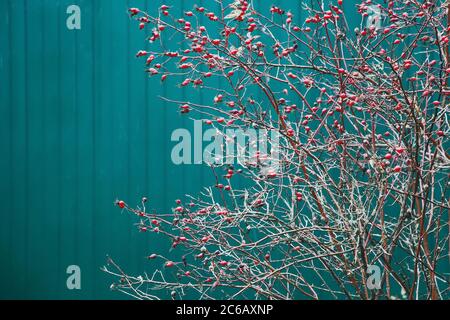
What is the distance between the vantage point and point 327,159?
3277mm

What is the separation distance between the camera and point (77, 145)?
4.93m

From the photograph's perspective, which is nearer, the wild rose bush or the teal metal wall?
the wild rose bush

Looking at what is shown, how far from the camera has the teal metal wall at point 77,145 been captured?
4.84m

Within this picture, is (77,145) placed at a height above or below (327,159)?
above

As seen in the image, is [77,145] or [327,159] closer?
[327,159]

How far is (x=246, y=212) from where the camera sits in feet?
9.39

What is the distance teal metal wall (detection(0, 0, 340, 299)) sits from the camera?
484cm

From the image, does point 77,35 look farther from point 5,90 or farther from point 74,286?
point 74,286

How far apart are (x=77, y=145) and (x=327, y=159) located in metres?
2.30

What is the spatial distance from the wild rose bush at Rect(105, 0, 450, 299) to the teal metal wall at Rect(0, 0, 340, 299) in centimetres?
21

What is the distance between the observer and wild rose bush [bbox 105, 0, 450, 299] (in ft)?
9.27

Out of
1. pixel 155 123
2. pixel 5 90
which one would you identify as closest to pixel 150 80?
pixel 155 123

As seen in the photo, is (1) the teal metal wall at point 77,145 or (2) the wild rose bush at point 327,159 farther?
(1) the teal metal wall at point 77,145

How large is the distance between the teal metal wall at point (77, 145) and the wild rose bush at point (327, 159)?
0.21 meters
